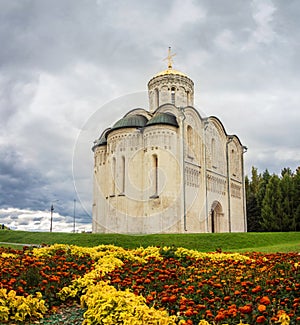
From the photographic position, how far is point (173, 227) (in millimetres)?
25484

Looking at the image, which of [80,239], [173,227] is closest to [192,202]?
[173,227]

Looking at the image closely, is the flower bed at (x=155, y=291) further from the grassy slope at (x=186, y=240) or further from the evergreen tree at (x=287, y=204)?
the evergreen tree at (x=287, y=204)

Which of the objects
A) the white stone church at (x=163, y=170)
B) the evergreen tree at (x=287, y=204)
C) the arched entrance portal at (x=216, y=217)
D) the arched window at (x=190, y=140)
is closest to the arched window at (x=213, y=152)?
the white stone church at (x=163, y=170)

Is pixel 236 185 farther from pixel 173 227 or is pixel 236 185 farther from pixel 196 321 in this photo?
pixel 196 321

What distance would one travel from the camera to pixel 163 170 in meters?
26.1

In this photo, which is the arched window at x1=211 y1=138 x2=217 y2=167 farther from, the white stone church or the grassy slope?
the grassy slope

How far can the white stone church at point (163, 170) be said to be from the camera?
85.0ft

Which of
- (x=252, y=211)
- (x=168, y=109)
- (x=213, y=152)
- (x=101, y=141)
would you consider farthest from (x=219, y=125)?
(x=252, y=211)

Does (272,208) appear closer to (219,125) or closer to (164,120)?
(219,125)

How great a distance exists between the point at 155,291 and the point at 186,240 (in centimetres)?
1349

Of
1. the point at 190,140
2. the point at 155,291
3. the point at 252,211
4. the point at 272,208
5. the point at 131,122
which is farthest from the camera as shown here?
the point at 252,211

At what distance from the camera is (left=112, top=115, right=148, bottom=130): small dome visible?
Answer: 92.2 ft

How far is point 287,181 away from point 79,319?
115ft

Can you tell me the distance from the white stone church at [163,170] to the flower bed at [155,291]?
17.3m
